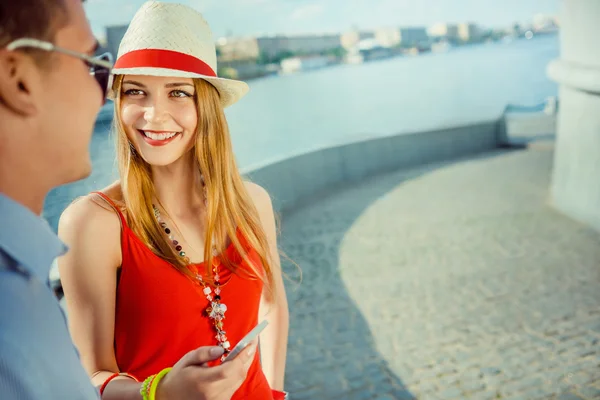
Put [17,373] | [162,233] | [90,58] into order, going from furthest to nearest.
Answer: [162,233] < [90,58] < [17,373]

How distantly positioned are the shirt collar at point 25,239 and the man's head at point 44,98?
5cm

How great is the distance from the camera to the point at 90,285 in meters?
1.65

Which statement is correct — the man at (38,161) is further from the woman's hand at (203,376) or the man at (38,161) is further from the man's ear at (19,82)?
the woman's hand at (203,376)

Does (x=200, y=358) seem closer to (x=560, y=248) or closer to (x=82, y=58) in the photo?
(x=82, y=58)

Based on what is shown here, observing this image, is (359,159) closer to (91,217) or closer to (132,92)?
(132,92)

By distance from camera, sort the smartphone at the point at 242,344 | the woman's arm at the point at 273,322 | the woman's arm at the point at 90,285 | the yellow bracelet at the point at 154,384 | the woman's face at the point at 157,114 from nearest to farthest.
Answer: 1. the smartphone at the point at 242,344
2. the yellow bracelet at the point at 154,384
3. the woman's arm at the point at 90,285
4. the woman's face at the point at 157,114
5. the woman's arm at the point at 273,322

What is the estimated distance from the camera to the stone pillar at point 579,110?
6.19 metres

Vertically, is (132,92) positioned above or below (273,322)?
above

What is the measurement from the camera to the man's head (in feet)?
2.48

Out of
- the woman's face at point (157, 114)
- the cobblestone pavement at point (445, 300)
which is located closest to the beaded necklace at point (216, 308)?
the woman's face at point (157, 114)

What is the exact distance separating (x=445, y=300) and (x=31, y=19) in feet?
15.8

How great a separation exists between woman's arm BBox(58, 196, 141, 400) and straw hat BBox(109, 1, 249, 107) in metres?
0.50

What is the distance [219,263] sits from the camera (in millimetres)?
1930

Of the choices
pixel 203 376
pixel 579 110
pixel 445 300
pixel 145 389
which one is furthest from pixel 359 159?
pixel 203 376
